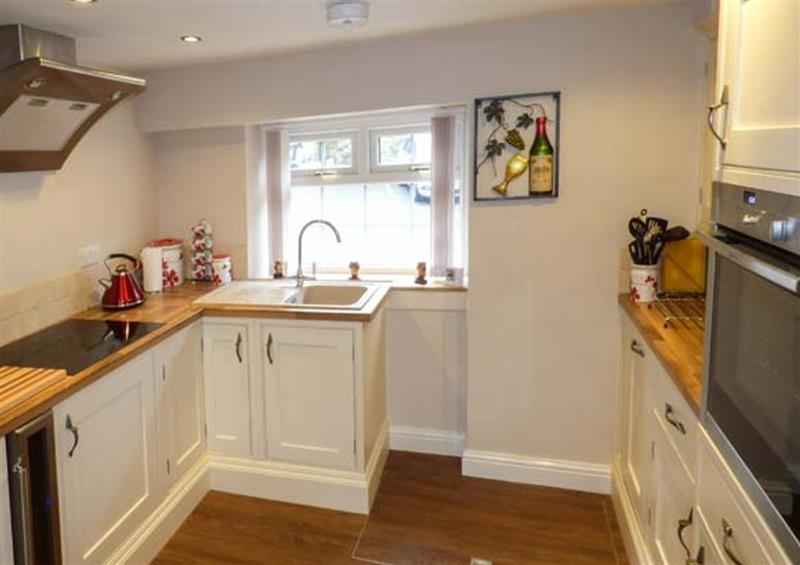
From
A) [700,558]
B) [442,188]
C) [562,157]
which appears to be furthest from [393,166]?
[700,558]

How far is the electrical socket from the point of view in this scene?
2625 mm

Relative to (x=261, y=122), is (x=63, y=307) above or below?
below

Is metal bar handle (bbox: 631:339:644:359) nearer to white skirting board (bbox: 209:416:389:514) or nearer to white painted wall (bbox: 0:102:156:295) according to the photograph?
white skirting board (bbox: 209:416:389:514)

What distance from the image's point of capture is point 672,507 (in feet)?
5.33

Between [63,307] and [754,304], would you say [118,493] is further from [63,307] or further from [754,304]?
[754,304]

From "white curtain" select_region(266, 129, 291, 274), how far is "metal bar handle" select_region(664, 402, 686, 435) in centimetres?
223

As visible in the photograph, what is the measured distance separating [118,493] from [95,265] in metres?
1.16

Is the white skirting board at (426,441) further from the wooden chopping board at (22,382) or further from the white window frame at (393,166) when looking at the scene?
the wooden chopping board at (22,382)

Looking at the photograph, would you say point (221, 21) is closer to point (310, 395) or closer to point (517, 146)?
point (517, 146)

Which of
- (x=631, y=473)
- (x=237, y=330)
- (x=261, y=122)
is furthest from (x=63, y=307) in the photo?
(x=631, y=473)

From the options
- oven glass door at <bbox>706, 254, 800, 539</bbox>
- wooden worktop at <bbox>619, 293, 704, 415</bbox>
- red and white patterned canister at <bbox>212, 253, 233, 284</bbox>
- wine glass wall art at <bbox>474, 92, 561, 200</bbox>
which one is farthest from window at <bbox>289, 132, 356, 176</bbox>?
oven glass door at <bbox>706, 254, 800, 539</bbox>

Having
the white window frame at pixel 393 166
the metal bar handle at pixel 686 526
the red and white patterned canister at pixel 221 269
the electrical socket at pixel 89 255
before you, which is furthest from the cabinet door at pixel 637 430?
the electrical socket at pixel 89 255

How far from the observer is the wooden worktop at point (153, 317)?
1.60 metres

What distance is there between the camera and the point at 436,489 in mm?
2668
